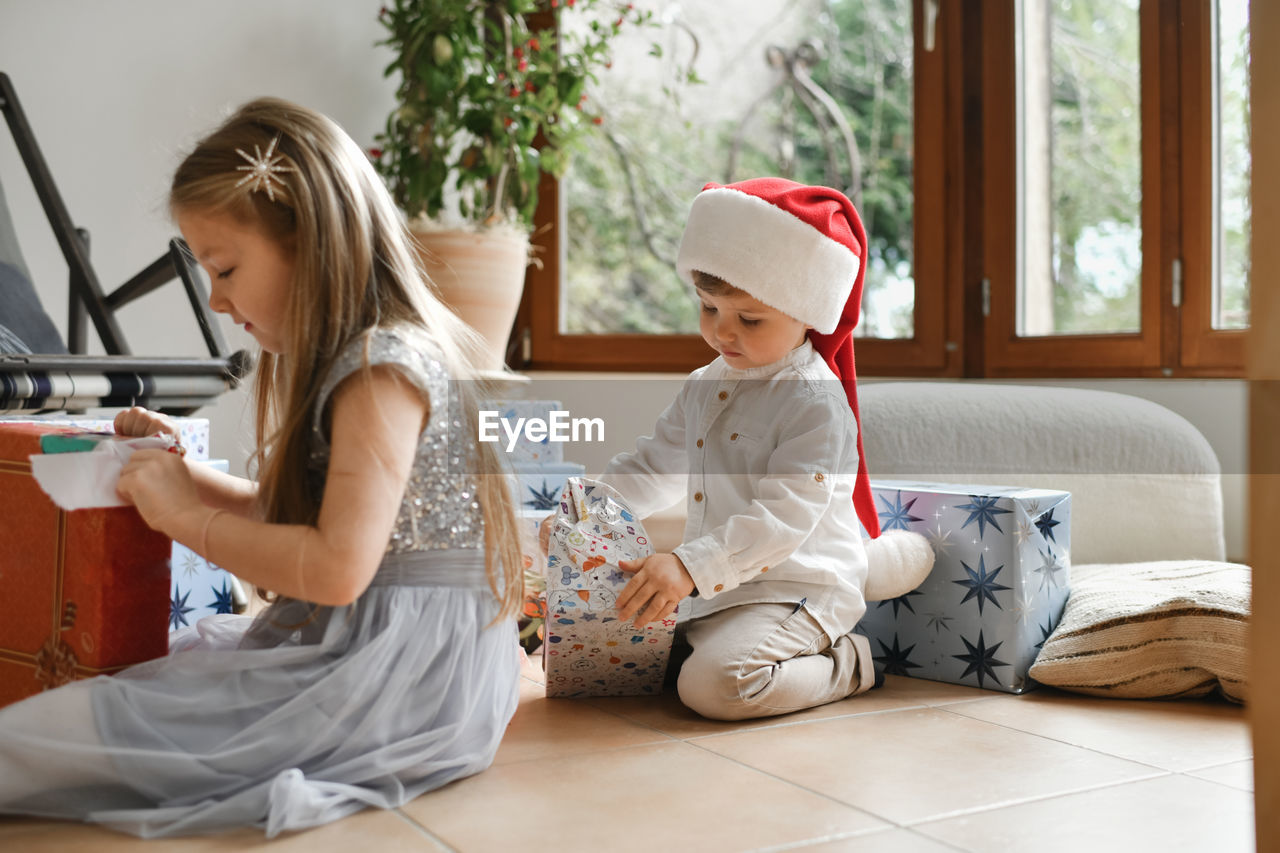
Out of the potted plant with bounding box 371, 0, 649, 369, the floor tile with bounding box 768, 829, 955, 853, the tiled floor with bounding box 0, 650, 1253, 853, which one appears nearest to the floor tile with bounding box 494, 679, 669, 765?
the tiled floor with bounding box 0, 650, 1253, 853

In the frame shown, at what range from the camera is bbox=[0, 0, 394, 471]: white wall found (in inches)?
97.0

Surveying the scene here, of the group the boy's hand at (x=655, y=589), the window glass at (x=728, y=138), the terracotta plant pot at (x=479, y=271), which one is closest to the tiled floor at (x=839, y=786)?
the boy's hand at (x=655, y=589)

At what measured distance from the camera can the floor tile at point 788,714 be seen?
130 centimetres

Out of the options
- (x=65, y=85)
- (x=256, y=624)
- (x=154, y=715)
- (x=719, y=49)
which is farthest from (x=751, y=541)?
(x=65, y=85)

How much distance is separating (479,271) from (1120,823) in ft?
5.54

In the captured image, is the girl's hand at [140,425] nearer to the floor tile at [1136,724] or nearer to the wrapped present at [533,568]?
the wrapped present at [533,568]

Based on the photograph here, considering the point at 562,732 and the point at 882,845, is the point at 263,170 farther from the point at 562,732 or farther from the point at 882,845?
the point at 882,845

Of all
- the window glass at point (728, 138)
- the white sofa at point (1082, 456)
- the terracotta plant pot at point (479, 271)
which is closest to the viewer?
the white sofa at point (1082, 456)

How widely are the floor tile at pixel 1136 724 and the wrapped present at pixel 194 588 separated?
3.17 ft

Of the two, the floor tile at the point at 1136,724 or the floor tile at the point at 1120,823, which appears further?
the floor tile at the point at 1136,724

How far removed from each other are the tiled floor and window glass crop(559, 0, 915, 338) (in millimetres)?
1423

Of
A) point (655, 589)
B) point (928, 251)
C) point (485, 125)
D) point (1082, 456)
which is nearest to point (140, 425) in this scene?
point (655, 589)

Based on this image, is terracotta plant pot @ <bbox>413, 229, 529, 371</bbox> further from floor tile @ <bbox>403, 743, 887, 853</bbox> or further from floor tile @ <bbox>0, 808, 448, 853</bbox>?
floor tile @ <bbox>0, 808, 448, 853</bbox>

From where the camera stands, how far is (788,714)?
1.36 metres
